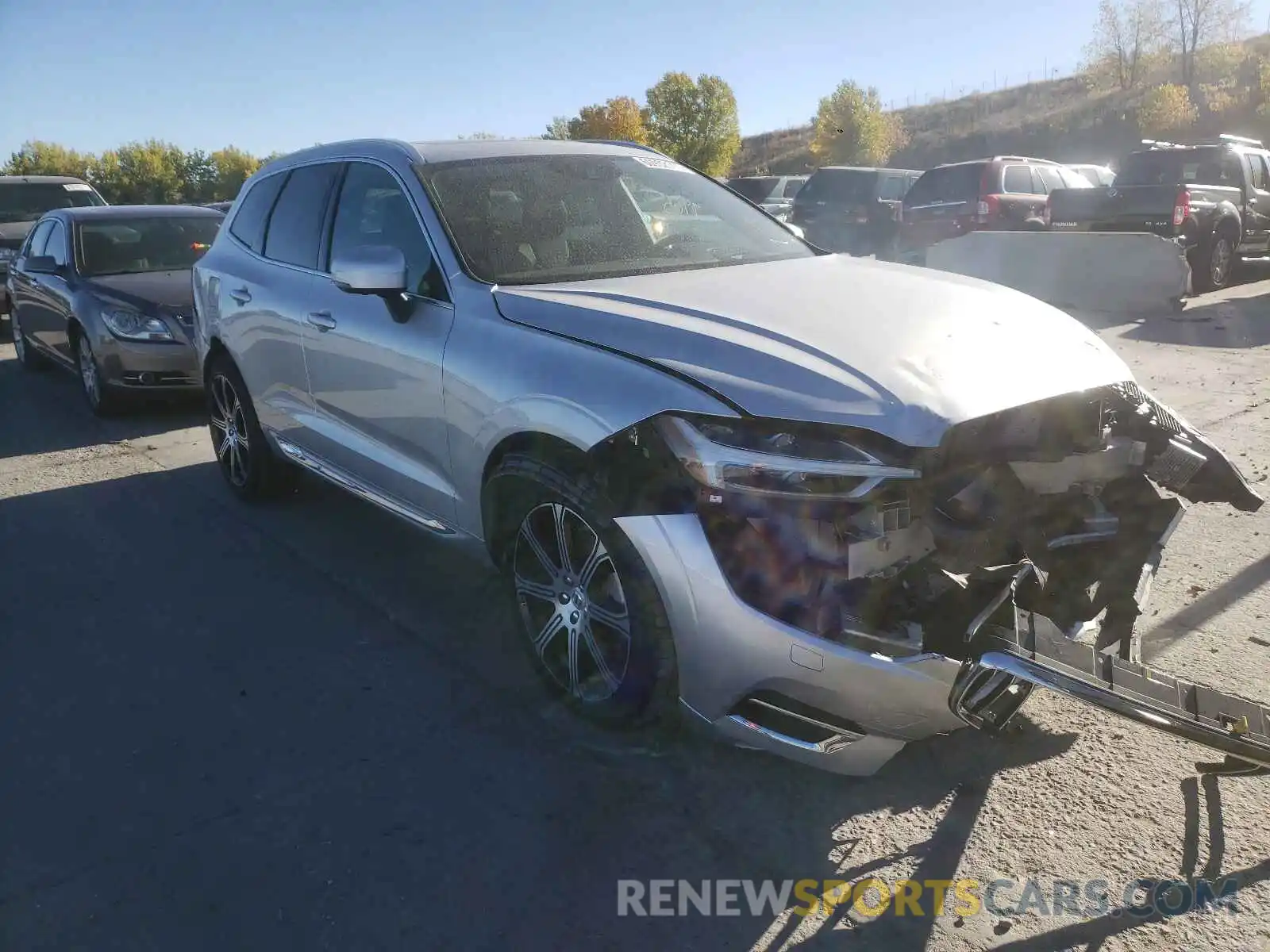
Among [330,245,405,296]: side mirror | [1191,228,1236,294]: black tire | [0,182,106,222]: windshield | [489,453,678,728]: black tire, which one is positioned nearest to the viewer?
[489,453,678,728]: black tire

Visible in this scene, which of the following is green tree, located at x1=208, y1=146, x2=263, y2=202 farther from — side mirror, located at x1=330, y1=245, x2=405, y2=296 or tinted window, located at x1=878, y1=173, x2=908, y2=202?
side mirror, located at x1=330, y1=245, x2=405, y2=296

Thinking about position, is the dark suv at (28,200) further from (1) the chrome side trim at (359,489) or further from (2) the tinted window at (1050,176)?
(2) the tinted window at (1050,176)

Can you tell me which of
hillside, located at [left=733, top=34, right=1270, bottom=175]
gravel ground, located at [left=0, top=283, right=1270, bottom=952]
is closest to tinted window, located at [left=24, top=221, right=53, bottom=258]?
gravel ground, located at [left=0, top=283, right=1270, bottom=952]

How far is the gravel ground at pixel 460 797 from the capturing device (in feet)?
8.21

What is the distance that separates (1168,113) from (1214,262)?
5166 cm

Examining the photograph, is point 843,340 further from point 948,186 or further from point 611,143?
point 948,186

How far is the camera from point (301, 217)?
4.90 meters

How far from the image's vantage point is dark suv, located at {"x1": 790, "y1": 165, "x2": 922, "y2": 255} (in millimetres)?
18688

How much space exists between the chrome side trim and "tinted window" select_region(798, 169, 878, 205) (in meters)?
15.7

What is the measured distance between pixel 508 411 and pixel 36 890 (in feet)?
5.98

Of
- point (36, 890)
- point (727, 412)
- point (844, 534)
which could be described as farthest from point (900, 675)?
point (36, 890)

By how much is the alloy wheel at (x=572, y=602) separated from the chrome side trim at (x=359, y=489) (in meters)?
0.56

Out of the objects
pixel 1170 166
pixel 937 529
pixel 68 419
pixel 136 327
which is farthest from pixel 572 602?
pixel 1170 166

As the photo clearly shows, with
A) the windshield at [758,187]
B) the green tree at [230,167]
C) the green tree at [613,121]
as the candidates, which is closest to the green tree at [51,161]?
the green tree at [230,167]
